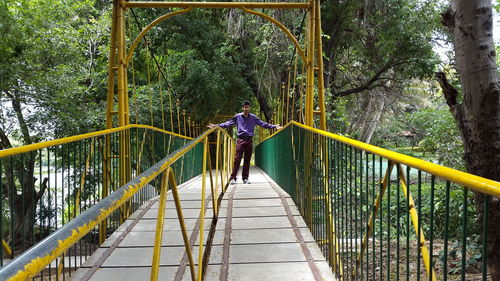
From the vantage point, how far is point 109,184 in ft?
13.1

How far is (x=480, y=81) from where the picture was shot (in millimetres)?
3477

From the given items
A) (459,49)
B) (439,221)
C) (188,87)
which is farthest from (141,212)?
(188,87)

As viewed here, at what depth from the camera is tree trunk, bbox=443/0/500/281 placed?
135 inches

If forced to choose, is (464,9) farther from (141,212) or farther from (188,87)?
(188,87)

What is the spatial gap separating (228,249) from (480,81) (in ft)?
8.51

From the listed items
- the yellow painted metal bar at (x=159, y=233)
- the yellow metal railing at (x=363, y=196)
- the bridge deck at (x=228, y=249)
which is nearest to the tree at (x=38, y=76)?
the bridge deck at (x=228, y=249)

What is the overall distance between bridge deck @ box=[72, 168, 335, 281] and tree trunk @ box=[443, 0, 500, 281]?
5.58 feet

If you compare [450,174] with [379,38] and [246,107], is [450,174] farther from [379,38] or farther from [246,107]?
[379,38]

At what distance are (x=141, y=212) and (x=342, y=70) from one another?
1062 cm

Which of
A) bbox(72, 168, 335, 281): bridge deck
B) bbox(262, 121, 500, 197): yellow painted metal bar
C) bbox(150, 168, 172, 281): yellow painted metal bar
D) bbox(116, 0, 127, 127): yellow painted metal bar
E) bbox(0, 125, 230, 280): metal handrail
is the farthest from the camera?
bbox(116, 0, 127, 127): yellow painted metal bar

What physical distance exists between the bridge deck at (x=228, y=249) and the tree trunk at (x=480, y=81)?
5.58 feet

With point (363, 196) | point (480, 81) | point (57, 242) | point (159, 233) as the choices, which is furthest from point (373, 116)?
point (57, 242)

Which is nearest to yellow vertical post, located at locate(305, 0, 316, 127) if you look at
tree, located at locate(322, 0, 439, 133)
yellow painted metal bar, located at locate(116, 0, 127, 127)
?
yellow painted metal bar, located at locate(116, 0, 127, 127)

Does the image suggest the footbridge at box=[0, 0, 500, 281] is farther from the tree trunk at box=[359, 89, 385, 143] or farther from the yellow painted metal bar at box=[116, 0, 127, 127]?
the tree trunk at box=[359, 89, 385, 143]
